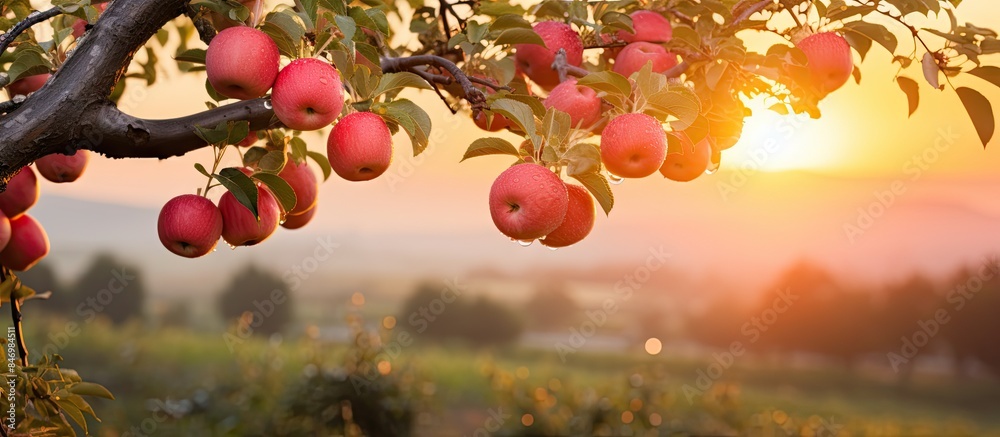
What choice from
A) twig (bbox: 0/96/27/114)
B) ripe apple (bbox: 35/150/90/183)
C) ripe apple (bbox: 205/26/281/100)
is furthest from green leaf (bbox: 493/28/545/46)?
ripe apple (bbox: 35/150/90/183)

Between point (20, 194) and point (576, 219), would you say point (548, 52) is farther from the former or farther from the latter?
point (20, 194)

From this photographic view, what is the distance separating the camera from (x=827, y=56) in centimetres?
139

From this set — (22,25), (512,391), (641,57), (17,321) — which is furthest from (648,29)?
(512,391)

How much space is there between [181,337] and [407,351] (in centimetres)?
242

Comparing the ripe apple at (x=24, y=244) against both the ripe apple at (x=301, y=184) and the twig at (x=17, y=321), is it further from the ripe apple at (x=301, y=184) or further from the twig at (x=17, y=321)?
the ripe apple at (x=301, y=184)

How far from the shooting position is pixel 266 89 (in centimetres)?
121

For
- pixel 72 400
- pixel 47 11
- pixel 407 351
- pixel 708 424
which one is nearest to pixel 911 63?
pixel 47 11

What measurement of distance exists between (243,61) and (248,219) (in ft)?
1.03

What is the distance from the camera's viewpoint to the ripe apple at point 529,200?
1127mm

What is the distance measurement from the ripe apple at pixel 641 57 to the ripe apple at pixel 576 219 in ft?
0.98

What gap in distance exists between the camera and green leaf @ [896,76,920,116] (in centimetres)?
146

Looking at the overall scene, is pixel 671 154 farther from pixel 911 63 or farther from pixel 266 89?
pixel 266 89
